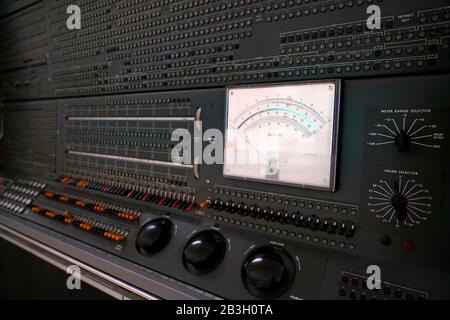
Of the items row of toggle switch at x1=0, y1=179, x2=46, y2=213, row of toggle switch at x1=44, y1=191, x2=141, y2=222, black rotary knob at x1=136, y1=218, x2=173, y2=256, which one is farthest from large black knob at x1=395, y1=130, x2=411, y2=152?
row of toggle switch at x1=0, y1=179, x2=46, y2=213

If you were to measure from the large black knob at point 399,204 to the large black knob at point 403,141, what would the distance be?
3.9 inches

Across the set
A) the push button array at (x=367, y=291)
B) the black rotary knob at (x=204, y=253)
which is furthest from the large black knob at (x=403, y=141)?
the black rotary knob at (x=204, y=253)

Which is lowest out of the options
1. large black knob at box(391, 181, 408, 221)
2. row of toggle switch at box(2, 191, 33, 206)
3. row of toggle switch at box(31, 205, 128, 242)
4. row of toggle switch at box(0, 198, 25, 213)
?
row of toggle switch at box(0, 198, 25, 213)

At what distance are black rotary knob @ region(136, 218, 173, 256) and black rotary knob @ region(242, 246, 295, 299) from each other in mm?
376

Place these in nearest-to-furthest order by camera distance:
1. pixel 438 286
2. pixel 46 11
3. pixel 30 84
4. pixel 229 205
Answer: pixel 438 286, pixel 229 205, pixel 46 11, pixel 30 84

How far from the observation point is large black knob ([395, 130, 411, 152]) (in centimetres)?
74

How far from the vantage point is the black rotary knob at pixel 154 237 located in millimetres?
1124

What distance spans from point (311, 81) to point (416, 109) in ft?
0.98

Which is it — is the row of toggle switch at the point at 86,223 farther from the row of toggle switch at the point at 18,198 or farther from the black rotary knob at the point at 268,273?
the black rotary knob at the point at 268,273

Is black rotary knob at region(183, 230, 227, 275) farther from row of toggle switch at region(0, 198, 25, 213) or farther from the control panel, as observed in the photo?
row of toggle switch at region(0, 198, 25, 213)

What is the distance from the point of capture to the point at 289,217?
946 mm

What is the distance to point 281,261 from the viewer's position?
0.89 m
